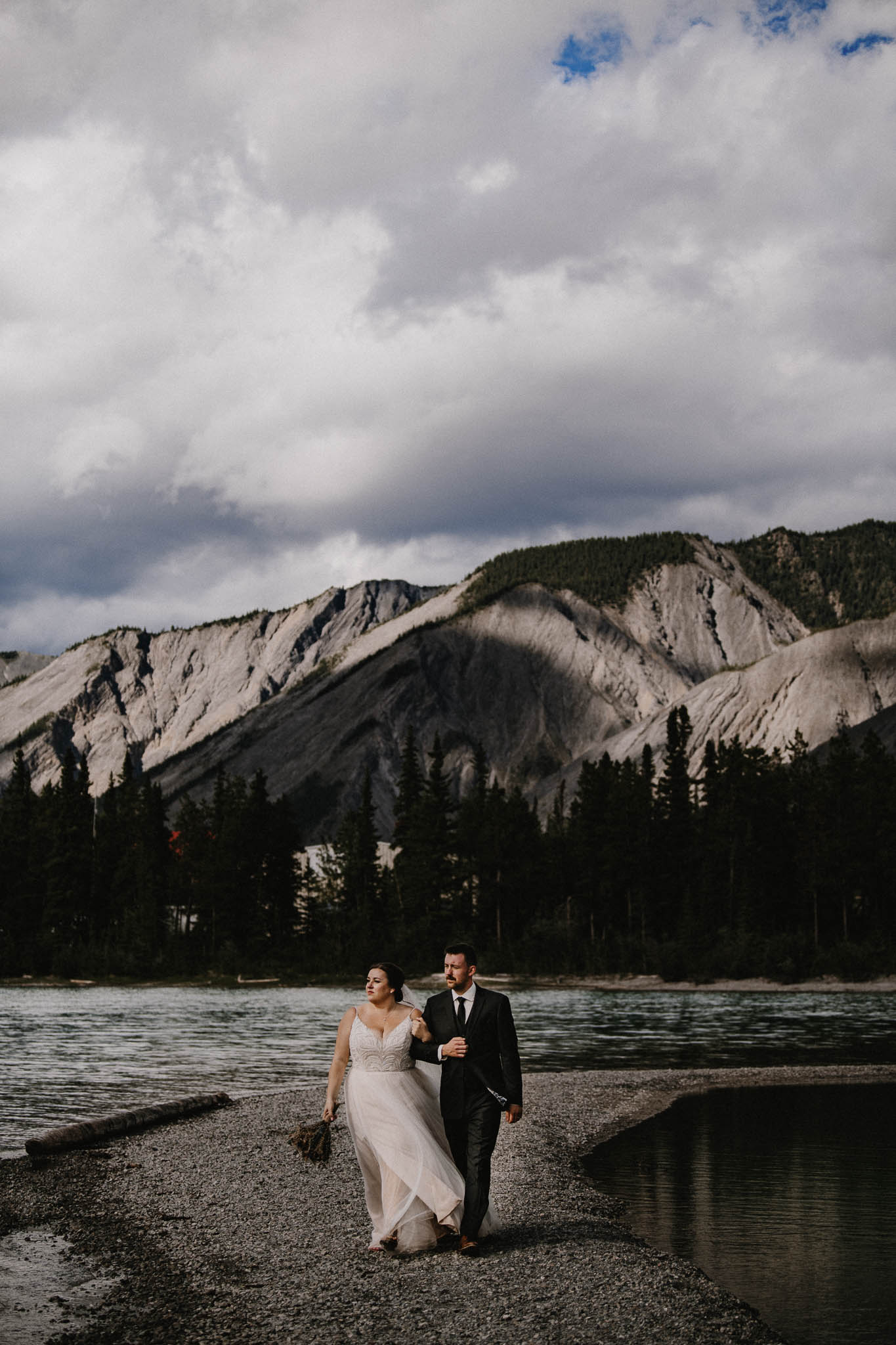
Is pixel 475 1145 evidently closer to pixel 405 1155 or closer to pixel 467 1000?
pixel 405 1155

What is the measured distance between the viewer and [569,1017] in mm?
54875


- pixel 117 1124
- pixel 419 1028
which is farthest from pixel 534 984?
pixel 419 1028

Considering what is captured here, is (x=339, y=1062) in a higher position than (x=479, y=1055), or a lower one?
lower

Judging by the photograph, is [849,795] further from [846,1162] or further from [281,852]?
[846,1162]

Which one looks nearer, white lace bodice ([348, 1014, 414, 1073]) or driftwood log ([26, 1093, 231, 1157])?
white lace bodice ([348, 1014, 414, 1073])

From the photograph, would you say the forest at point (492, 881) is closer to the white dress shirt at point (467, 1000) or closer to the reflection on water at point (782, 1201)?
the reflection on water at point (782, 1201)

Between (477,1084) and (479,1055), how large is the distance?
29 centimetres

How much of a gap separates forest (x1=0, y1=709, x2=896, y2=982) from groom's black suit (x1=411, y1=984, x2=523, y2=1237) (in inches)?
2756

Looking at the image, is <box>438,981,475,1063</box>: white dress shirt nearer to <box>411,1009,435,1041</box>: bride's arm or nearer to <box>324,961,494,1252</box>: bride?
<box>411,1009,435,1041</box>: bride's arm

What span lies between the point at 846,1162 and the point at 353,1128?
32.6 feet

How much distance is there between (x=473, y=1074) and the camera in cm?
1193

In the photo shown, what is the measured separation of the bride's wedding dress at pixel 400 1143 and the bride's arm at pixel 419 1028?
3.5 inches

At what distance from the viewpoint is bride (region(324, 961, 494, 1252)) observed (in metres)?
11.8

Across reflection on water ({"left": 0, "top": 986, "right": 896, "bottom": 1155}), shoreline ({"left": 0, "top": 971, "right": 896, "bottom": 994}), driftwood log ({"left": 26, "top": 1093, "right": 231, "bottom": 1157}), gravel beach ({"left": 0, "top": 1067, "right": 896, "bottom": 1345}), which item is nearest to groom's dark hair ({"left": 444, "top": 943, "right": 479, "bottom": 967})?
gravel beach ({"left": 0, "top": 1067, "right": 896, "bottom": 1345})
